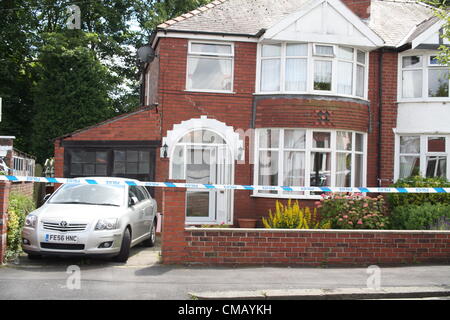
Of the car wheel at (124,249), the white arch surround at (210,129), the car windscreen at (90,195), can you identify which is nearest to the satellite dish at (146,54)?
the white arch surround at (210,129)

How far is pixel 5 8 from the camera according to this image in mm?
25000

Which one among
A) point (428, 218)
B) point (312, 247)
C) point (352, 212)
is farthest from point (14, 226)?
point (428, 218)

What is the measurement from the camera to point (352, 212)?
Answer: 11.0m

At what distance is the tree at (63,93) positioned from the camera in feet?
72.5

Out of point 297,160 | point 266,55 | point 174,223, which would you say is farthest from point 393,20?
point 174,223

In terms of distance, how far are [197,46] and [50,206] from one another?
6940 mm

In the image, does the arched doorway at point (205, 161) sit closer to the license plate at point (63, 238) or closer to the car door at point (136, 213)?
the car door at point (136, 213)

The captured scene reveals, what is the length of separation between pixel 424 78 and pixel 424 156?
2238mm

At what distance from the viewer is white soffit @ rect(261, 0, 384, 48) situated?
1378cm

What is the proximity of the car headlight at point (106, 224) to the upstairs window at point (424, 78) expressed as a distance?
10011 millimetres

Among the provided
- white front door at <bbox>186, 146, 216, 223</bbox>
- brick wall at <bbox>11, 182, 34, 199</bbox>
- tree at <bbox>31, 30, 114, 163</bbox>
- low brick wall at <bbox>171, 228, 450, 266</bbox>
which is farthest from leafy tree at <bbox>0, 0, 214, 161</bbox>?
low brick wall at <bbox>171, 228, 450, 266</bbox>

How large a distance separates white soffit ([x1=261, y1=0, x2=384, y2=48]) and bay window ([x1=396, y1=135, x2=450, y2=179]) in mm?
3057

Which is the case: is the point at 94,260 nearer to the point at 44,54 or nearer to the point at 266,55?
the point at 266,55

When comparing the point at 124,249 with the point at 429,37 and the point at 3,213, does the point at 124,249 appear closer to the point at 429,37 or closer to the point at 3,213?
the point at 3,213
